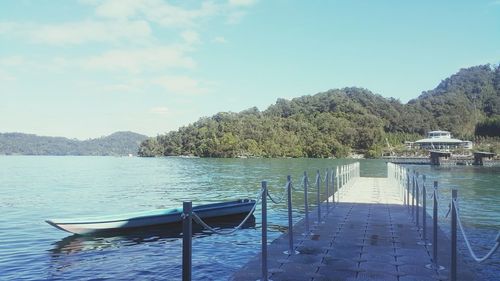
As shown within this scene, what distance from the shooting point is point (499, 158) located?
284 feet

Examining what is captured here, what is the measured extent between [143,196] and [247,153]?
109 m

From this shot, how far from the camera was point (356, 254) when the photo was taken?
8.88 metres

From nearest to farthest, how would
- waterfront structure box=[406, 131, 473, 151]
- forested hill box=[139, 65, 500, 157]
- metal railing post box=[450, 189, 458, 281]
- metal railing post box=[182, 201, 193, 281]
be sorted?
metal railing post box=[182, 201, 193, 281] < metal railing post box=[450, 189, 458, 281] < waterfront structure box=[406, 131, 473, 151] < forested hill box=[139, 65, 500, 157]

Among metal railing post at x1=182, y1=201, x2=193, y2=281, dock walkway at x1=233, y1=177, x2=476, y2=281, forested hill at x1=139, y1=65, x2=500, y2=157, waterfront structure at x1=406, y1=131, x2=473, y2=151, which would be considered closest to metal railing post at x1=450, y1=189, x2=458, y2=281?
dock walkway at x1=233, y1=177, x2=476, y2=281

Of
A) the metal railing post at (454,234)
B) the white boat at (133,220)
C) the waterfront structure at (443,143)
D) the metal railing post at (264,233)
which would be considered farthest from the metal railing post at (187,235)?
the waterfront structure at (443,143)

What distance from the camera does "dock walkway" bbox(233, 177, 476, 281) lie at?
24.4 ft

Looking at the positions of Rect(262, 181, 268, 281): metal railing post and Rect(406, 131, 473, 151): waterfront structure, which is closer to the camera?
Rect(262, 181, 268, 281): metal railing post

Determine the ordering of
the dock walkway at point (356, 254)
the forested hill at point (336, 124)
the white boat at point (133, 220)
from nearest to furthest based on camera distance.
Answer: the dock walkway at point (356, 254)
the white boat at point (133, 220)
the forested hill at point (336, 124)

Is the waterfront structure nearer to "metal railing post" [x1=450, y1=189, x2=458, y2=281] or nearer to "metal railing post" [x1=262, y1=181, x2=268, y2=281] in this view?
"metal railing post" [x1=450, y1=189, x2=458, y2=281]

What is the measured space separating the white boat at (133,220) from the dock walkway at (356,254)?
5188 millimetres

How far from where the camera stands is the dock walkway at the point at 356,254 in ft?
24.4

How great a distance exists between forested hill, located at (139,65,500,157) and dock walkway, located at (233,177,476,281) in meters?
128

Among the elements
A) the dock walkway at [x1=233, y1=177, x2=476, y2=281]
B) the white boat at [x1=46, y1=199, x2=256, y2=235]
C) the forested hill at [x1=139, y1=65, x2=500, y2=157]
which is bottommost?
the white boat at [x1=46, y1=199, x2=256, y2=235]

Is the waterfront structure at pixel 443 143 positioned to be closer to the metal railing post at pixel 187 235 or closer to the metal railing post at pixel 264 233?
the metal railing post at pixel 264 233
